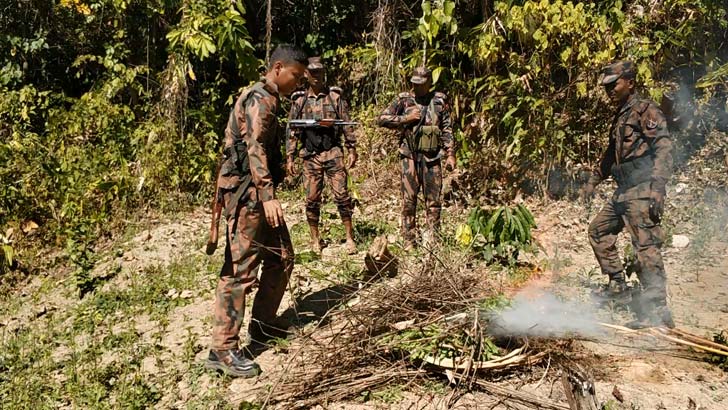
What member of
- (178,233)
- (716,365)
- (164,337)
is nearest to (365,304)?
(164,337)

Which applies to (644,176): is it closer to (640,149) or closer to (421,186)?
(640,149)

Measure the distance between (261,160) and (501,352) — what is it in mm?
1962

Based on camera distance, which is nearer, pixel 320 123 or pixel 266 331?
pixel 266 331

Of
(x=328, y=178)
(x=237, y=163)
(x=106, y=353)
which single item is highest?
(x=237, y=163)

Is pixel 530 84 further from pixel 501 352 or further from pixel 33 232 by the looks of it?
pixel 33 232

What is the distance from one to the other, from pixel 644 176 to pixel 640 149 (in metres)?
0.21

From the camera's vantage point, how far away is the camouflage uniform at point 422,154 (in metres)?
6.36

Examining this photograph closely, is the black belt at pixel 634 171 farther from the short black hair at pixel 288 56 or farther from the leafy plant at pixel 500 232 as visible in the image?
the short black hair at pixel 288 56

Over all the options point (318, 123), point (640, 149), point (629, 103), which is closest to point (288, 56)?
point (318, 123)

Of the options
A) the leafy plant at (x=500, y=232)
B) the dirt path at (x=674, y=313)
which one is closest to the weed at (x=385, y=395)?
the dirt path at (x=674, y=313)

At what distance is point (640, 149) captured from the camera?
4.81 metres

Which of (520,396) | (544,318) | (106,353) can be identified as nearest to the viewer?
(520,396)

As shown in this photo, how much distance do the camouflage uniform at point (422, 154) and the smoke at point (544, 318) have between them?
1.49m

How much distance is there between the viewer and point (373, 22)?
9.98 metres
